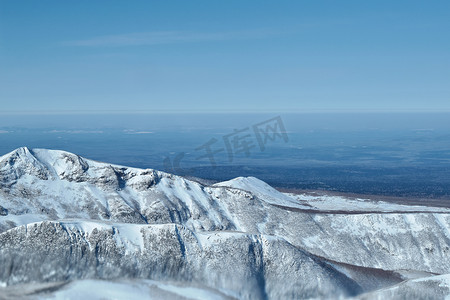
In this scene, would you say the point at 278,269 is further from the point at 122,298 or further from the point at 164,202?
the point at 164,202

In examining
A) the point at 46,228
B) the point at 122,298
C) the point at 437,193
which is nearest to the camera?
the point at 122,298

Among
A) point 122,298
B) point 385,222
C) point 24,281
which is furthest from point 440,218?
point 24,281

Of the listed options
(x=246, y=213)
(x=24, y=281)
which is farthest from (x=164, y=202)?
(x=24, y=281)

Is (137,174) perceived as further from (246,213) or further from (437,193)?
(437,193)

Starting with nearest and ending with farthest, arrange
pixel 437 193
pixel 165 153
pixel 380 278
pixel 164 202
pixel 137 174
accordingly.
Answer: pixel 380 278
pixel 164 202
pixel 137 174
pixel 437 193
pixel 165 153

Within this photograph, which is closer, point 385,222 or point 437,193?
point 385,222

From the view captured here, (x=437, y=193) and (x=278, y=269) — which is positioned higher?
(x=278, y=269)
